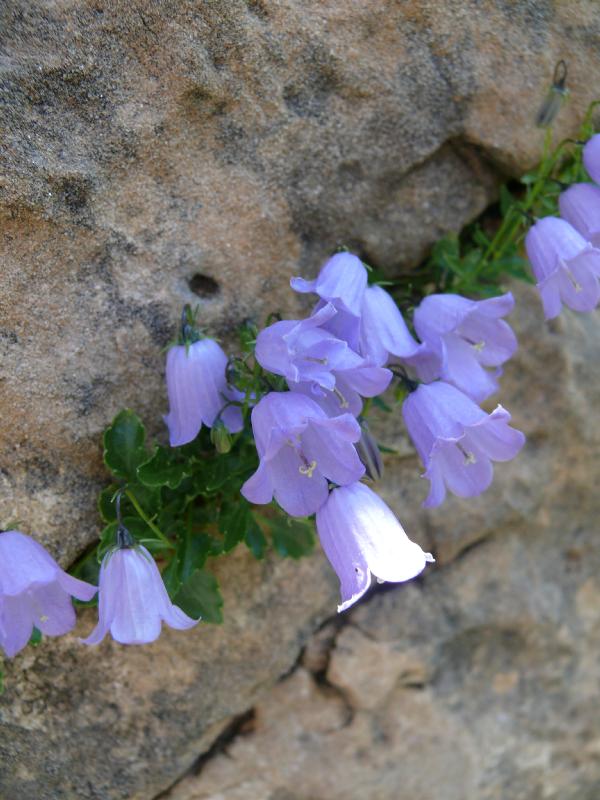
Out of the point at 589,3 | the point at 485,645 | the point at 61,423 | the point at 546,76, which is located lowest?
the point at 485,645

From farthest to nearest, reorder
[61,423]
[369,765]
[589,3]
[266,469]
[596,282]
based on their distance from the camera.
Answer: [369,765] → [589,3] → [596,282] → [61,423] → [266,469]

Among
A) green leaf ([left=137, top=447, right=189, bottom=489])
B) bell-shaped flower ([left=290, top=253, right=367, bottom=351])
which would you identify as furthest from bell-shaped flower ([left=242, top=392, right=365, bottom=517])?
green leaf ([left=137, top=447, right=189, bottom=489])

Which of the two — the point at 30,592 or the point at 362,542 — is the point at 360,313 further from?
the point at 30,592

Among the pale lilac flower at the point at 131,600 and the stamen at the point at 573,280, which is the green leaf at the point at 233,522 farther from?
the stamen at the point at 573,280

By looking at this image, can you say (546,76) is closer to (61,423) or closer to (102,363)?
(102,363)

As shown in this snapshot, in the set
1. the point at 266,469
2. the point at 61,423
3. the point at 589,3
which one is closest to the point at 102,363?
the point at 61,423
